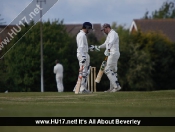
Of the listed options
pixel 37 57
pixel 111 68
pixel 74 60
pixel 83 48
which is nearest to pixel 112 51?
pixel 111 68

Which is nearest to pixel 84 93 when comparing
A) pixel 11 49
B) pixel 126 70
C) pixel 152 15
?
pixel 11 49

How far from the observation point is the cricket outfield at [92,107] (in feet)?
39.2

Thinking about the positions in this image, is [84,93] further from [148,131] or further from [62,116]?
[148,131]

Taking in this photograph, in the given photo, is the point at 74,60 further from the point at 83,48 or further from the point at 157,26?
the point at 83,48

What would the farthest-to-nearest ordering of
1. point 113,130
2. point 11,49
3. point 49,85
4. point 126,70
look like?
point 126,70
point 49,85
point 11,49
point 113,130

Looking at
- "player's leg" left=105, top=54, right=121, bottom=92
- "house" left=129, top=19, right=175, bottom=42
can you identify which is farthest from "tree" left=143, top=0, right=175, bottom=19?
"player's leg" left=105, top=54, right=121, bottom=92

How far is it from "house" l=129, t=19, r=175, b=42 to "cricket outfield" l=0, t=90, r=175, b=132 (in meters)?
55.0

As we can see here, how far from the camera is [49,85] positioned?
208ft

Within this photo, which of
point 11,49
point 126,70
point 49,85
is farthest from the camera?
point 126,70

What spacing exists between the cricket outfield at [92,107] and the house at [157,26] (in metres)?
55.0

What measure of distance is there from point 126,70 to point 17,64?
14.7 m

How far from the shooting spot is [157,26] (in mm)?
81812

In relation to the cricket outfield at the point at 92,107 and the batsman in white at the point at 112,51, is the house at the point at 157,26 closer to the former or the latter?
the batsman in white at the point at 112,51

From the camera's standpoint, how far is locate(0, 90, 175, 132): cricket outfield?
12.0 meters
